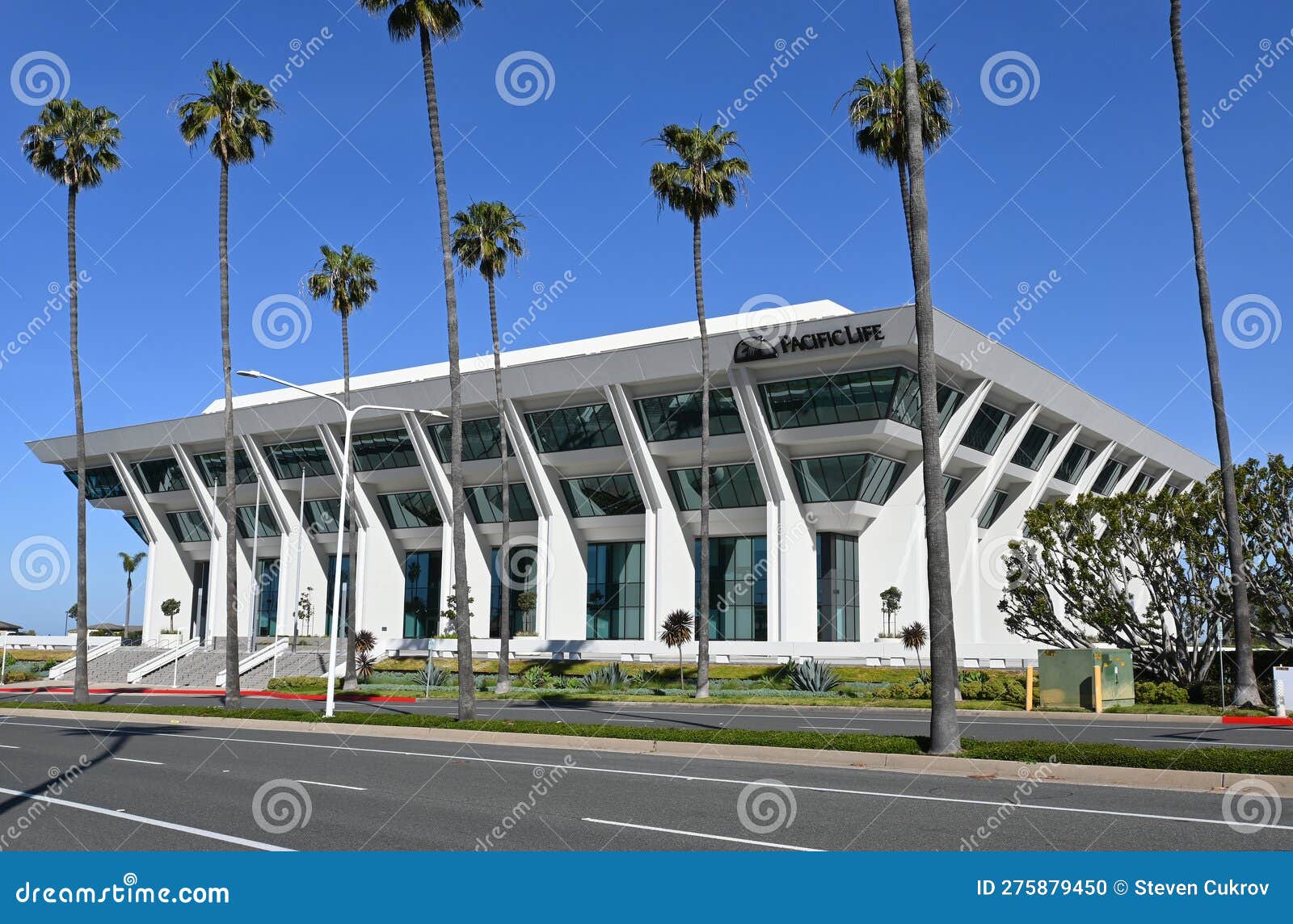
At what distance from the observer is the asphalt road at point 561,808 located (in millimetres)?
9719

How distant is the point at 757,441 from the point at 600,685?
12.6 m

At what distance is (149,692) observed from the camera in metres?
46.4

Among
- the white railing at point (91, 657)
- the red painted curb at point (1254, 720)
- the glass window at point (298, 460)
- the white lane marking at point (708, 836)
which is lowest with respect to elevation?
the white railing at point (91, 657)

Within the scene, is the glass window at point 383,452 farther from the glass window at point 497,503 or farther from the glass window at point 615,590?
the glass window at point 615,590

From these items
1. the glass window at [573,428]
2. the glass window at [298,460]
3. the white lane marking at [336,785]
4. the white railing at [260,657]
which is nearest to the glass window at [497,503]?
the glass window at [573,428]

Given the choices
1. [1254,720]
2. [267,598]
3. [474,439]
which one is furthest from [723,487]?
[267,598]

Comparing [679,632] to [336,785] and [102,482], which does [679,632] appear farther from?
[102,482]

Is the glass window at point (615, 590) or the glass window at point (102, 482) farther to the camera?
the glass window at point (102, 482)

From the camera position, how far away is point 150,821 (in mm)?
11133

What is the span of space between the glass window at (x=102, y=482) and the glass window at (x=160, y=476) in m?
2.62

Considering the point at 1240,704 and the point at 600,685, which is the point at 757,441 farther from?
the point at 1240,704

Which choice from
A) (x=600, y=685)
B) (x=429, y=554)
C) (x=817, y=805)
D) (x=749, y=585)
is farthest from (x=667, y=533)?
(x=817, y=805)
